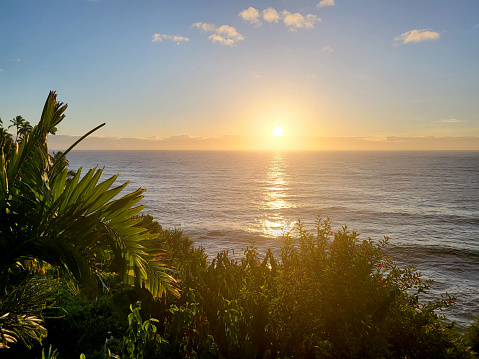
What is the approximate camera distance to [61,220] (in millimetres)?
3068

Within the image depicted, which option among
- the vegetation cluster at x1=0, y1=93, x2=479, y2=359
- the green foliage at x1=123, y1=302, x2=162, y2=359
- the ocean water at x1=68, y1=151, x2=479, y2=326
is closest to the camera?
the vegetation cluster at x1=0, y1=93, x2=479, y2=359

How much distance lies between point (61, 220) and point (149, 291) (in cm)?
136

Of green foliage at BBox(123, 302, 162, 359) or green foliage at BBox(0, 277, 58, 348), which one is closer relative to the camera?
green foliage at BBox(0, 277, 58, 348)

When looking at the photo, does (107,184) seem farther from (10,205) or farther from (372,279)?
(372,279)

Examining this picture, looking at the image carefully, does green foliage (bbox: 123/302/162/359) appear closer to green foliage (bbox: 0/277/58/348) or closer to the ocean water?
green foliage (bbox: 0/277/58/348)

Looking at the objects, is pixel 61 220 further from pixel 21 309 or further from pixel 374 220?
pixel 374 220

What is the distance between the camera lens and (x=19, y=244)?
299 cm

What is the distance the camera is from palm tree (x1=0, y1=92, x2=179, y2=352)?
3012mm

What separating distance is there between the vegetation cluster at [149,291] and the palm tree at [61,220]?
1 centimetres

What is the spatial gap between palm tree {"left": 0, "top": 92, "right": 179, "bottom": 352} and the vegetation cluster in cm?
1

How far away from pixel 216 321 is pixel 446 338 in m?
3.56

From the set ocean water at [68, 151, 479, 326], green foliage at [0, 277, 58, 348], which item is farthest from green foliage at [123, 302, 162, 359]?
ocean water at [68, 151, 479, 326]

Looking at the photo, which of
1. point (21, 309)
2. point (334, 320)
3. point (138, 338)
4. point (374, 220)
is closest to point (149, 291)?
point (138, 338)

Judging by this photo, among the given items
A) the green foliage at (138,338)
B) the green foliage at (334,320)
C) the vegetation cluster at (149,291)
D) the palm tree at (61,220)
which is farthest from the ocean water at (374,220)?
the palm tree at (61,220)
